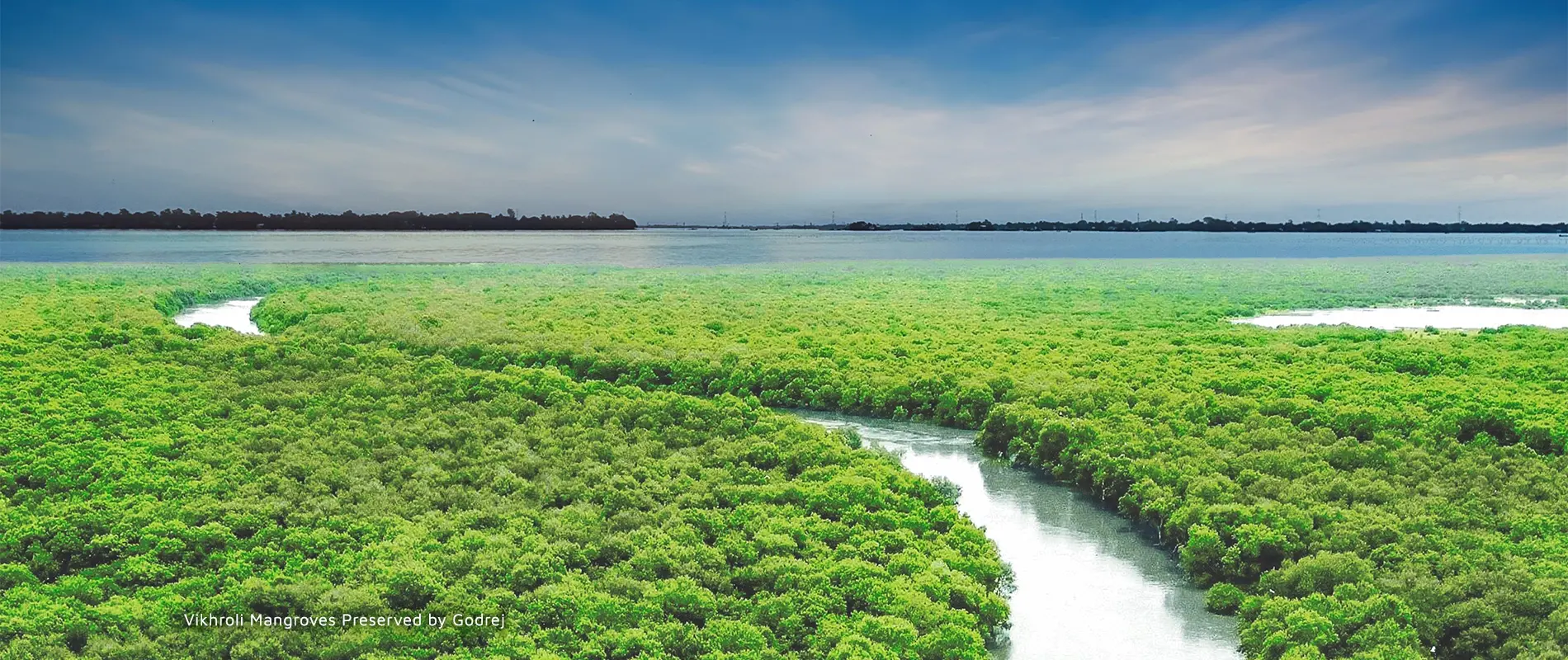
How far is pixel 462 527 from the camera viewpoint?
46.7ft

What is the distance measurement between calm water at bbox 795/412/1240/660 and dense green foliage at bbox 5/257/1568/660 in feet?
1.68

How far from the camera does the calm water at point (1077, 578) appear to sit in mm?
12039

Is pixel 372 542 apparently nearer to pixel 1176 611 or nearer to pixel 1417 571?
pixel 1176 611

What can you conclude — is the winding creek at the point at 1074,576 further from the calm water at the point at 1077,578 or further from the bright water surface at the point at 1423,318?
the bright water surface at the point at 1423,318

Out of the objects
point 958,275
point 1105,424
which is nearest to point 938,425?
point 1105,424

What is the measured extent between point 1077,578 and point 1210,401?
8.56 meters

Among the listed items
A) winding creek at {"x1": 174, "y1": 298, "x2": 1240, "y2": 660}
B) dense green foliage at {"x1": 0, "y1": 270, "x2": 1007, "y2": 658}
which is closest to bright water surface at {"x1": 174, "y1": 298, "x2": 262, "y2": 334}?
dense green foliage at {"x1": 0, "y1": 270, "x2": 1007, "y2": 658}

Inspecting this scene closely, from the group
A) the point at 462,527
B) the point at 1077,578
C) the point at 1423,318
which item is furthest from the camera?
the point at 1423,318

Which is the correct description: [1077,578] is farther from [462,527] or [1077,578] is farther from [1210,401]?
[462,527]

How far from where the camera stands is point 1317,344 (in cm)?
3006

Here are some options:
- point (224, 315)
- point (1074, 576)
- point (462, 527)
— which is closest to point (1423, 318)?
point (1074, 576)

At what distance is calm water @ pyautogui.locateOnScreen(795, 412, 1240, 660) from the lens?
39.5ft

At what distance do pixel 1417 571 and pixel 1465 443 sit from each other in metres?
6.42

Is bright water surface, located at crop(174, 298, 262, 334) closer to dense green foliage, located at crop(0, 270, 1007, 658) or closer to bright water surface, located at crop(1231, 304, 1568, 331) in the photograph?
dense green foliage, located at crop(0, 270, 1007, 658)
